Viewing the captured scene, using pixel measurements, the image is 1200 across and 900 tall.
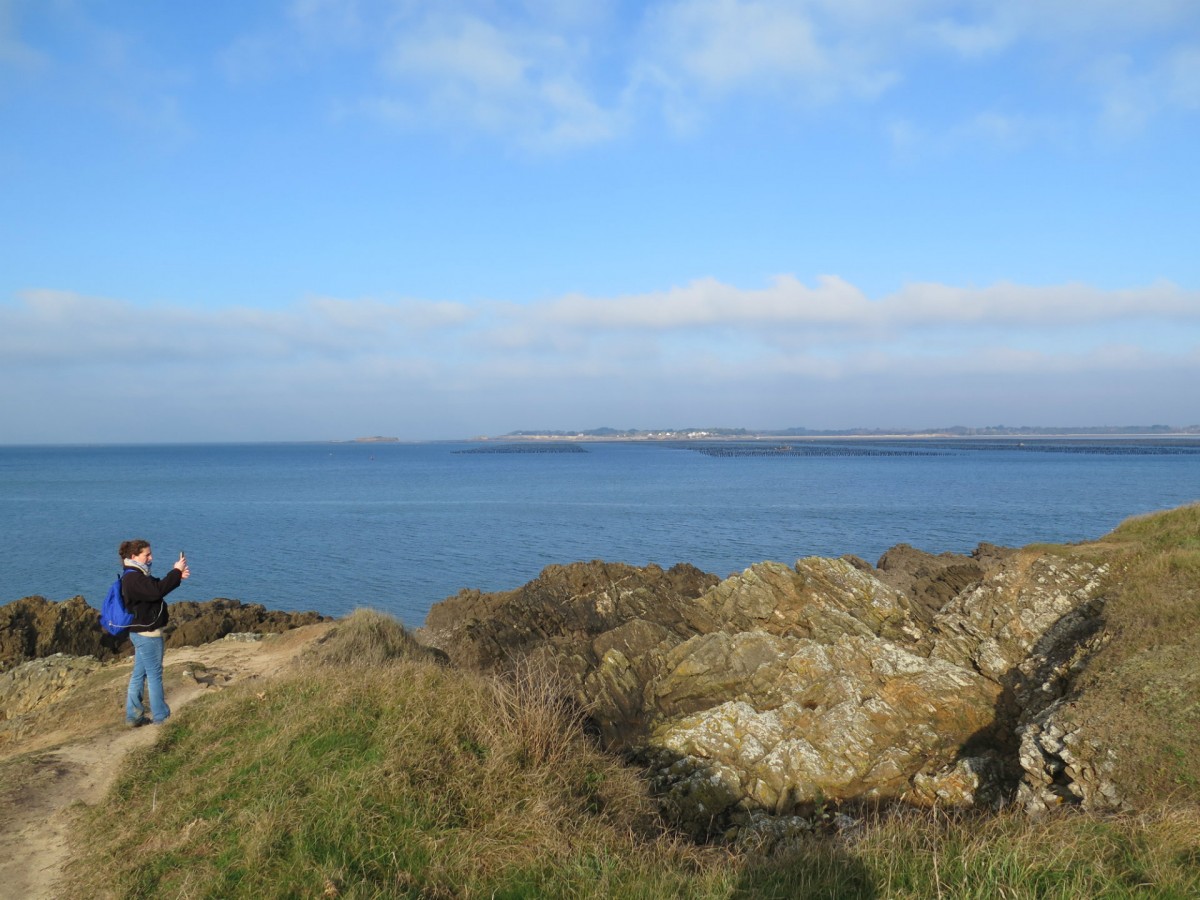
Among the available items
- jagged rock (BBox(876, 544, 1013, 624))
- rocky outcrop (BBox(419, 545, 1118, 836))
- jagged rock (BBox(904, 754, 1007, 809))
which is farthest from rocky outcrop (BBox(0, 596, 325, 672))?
jagged rock (BBox(876, 544, 1013, 624))

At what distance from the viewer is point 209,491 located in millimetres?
96000

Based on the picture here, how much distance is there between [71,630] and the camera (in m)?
21.4

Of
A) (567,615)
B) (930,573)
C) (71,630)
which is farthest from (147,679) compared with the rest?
(930,573)

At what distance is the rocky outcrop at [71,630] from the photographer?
20422 mm

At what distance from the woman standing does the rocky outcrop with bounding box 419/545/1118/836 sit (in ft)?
22.2

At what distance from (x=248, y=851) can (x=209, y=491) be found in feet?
328

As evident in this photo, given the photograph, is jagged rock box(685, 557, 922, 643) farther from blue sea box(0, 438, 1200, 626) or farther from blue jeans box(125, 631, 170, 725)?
blue sea box(0, 438, 1200, 626)

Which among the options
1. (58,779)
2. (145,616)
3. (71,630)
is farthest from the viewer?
(71,630)

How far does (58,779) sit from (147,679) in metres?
1.85

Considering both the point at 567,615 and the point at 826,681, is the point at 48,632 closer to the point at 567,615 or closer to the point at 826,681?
the point at 567,615

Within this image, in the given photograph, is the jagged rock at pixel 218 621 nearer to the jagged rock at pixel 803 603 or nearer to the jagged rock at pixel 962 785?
the jagged rock at pixel 803 603

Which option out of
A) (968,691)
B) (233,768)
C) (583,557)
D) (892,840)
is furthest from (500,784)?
(583,557)

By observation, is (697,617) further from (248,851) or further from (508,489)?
(508,489)

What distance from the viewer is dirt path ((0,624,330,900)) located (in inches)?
294
